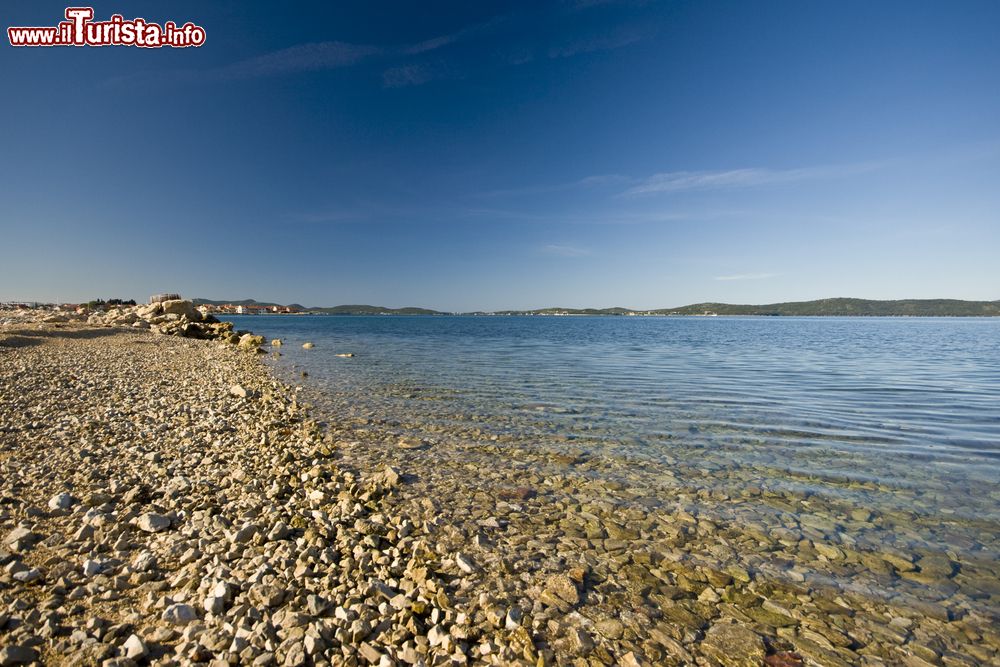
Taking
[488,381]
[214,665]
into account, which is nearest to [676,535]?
[214,665]

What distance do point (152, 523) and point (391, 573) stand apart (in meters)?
3.48

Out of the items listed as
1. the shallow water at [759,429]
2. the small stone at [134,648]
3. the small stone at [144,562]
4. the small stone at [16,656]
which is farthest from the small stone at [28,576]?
the shallow water at [759,429]

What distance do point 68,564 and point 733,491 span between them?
9465mm

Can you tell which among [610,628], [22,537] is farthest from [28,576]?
[610,628]

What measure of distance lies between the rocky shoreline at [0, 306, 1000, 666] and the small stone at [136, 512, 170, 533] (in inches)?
1.1

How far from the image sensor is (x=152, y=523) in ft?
18.3

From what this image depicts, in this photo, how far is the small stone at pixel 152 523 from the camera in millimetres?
5523

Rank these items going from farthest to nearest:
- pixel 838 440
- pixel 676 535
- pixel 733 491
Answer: pixel 838 440 < pixel 733 491 < pixel 676 535

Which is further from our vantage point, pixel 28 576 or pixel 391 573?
pixel 391 573

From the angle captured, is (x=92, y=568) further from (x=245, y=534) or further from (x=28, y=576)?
(x=245, y=534)

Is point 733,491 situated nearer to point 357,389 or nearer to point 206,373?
point 357,389

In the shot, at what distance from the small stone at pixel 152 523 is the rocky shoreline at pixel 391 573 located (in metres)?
0.03

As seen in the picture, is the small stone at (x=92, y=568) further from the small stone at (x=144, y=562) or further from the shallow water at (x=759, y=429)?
the shallow water at (x=759, y=429)

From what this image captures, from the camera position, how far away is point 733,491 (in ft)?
24.9
